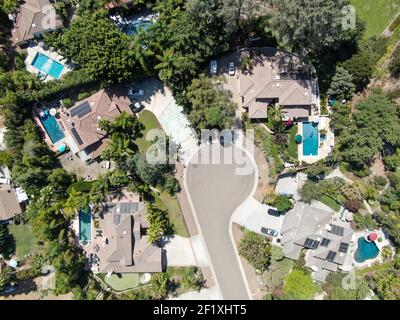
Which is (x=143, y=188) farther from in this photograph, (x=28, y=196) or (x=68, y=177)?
(x=28, y=196)

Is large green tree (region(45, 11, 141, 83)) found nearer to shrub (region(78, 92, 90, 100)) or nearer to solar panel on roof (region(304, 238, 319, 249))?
shrub (region(78, 92, 90, 100))

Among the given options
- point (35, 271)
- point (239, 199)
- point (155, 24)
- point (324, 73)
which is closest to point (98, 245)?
point (35, 271)

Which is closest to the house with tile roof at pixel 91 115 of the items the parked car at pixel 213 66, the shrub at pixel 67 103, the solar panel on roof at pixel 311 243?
the shrub at pixel 67 103

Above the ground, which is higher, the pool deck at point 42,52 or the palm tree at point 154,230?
the pool deck at point 42,52

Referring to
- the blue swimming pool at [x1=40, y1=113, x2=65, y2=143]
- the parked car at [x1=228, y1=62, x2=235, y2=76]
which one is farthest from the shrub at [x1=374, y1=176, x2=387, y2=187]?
the blue swimming pool at [x1=40, y1=113, x2=65, y2=143]

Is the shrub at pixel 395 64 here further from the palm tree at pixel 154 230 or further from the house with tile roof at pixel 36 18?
the house with tile roof at pixel 36 18

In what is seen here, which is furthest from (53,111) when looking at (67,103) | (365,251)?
(365,251)
